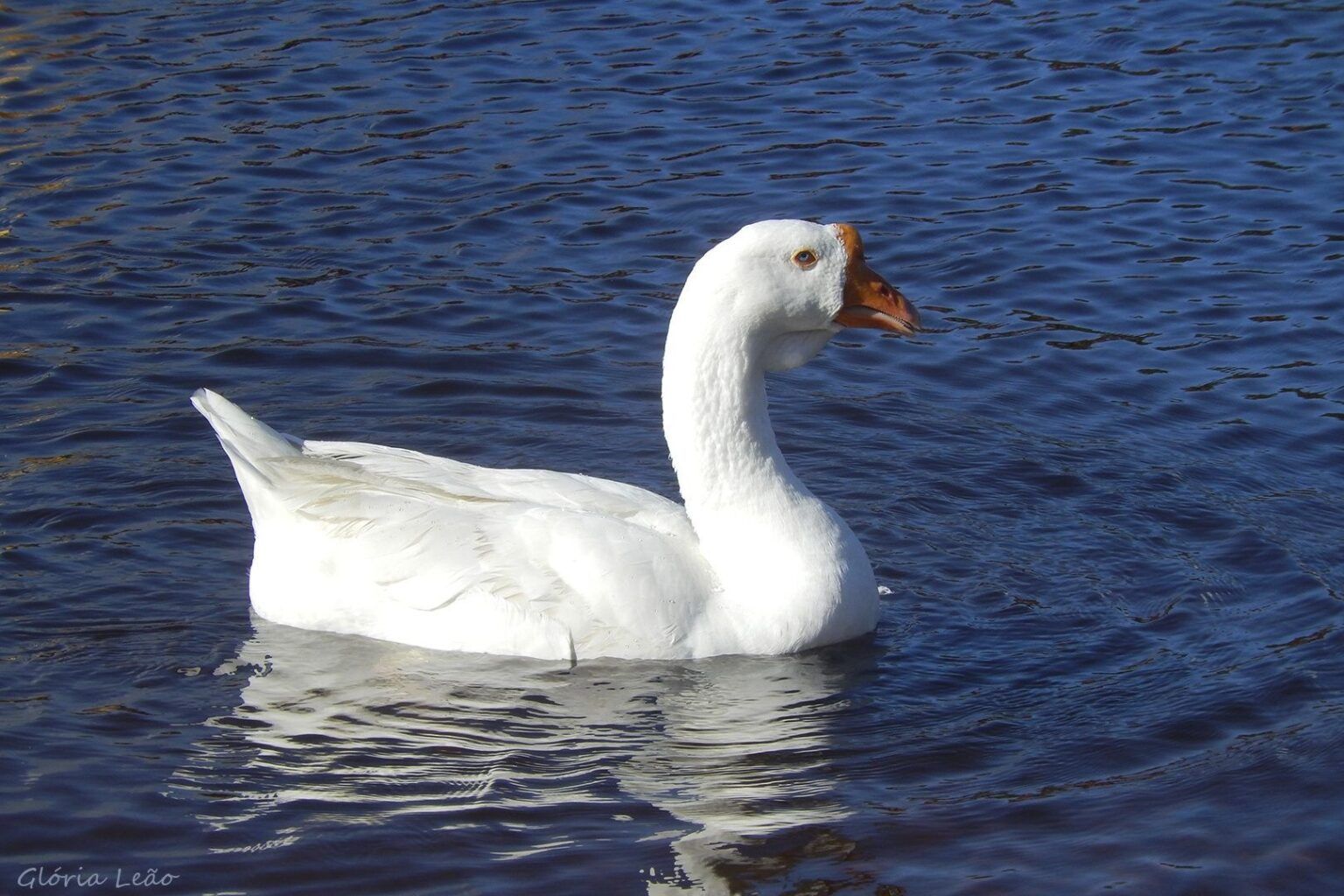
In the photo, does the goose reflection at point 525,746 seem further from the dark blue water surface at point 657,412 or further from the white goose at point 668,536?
the white goose at point 668,536

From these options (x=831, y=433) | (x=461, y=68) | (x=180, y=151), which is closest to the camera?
(x=831, y=433)

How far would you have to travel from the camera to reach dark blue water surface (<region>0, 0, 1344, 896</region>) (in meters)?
5.73

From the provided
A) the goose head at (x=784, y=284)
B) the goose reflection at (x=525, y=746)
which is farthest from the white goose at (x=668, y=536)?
the goose reflection at (x=525, y=746)

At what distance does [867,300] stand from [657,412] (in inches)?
106

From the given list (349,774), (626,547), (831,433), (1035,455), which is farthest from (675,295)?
(349,774)

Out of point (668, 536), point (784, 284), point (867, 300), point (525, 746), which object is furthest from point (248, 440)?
point (867, 300)

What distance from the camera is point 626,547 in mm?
6750

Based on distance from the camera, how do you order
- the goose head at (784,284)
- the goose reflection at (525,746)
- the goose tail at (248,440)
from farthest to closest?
the goose tail at (248,440) → the goose head at (784,284) → the goose reflection at (525,746)

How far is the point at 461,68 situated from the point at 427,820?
9.88m

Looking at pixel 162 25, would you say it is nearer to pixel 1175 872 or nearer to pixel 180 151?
pixel 180 151

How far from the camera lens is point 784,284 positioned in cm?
669

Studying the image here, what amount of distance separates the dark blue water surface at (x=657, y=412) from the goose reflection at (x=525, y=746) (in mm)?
21

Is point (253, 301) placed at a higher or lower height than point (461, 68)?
lower

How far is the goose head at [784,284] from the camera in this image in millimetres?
6668
